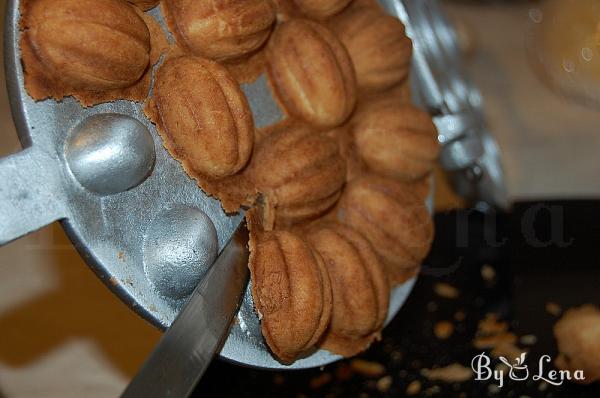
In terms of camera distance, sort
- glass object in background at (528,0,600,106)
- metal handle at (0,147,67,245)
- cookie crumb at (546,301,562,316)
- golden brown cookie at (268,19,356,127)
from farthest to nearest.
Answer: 1. glass object in background at (528,0,600,106)
2. cookie crumb at (546,301,562,316)
3. golden brown cookie at (268,19,356,127)
4. metal handle at (0,147,67,245)

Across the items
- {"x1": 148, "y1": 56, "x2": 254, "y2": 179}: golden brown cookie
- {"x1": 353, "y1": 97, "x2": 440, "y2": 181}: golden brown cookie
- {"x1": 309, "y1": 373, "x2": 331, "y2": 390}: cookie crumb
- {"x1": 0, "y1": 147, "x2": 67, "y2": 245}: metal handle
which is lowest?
{"x1": 309, "y1": 373, "x2": 331, "y2": 390}: cookie crumb

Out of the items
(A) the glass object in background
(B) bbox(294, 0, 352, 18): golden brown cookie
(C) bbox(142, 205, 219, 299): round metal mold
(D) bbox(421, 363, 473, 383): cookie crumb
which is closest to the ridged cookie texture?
(C) bbox(142, 205, 219, 299): round metal mold

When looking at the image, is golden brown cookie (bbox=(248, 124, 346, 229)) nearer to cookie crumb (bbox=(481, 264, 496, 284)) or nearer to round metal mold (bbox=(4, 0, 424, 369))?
round metal mold (bbox=(4, 0, 424, 369))

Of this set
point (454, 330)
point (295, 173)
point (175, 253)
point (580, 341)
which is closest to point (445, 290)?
point (454, 330)

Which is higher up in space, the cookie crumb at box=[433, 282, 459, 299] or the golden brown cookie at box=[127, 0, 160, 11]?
the golden brown cookie at box=[127, 0, 160, 11]

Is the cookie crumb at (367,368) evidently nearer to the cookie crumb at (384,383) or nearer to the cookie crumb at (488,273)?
the cookie crumb at (384,383)

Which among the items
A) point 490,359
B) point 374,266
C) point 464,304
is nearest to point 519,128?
point 464,304

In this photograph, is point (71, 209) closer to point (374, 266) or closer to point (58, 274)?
point (374, 266)
